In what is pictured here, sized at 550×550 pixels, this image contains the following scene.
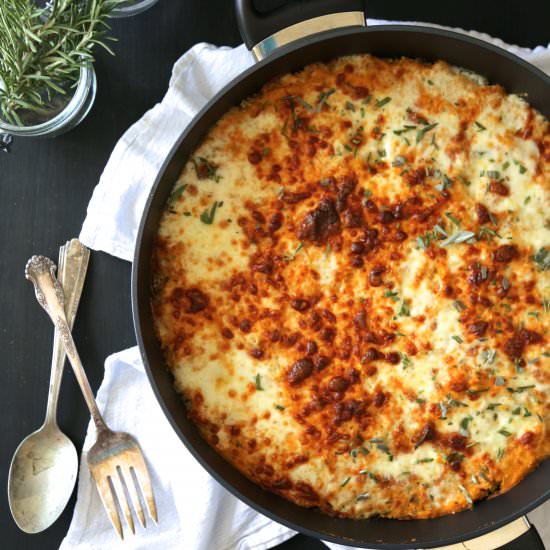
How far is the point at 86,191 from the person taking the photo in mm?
3238

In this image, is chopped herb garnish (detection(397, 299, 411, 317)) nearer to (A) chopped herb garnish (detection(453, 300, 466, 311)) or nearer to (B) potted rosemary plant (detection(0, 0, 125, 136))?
(A) chopped herb garnish (detection(453, 300, 466, 311))

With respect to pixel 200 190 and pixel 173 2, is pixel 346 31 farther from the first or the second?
pixel 173 2

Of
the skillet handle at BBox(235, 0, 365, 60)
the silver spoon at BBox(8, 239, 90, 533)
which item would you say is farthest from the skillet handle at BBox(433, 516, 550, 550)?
the skillet handle at BBox(235, 0, 365, 60)

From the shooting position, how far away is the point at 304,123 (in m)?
2.80

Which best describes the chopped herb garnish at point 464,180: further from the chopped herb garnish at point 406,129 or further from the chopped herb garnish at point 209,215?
the chopped herb garnish at point 209,215

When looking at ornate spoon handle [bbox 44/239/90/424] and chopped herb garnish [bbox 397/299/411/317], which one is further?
ornate spoon handle [bbox 44/239/90/424]

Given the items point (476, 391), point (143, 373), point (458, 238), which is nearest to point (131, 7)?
point (143, 373)

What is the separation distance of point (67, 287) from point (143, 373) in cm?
52

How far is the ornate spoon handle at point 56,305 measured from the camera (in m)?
3.07

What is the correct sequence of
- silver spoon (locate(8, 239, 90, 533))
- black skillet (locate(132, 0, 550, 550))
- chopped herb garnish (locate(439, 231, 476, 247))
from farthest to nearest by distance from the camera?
1. silver spoon (locate(8, 239, 90, 533))
2. chopped herb garnish (locate(439, 231, 476, 247))
3. black skillet (locate(132, 0, 550, 550))

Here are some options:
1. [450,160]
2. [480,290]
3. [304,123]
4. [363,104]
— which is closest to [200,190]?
[304,123]

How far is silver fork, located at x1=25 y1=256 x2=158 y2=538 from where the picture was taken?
302 cm

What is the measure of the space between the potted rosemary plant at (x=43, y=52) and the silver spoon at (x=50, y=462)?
23.8 inches

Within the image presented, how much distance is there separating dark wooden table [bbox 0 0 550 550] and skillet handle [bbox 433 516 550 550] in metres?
1.68
